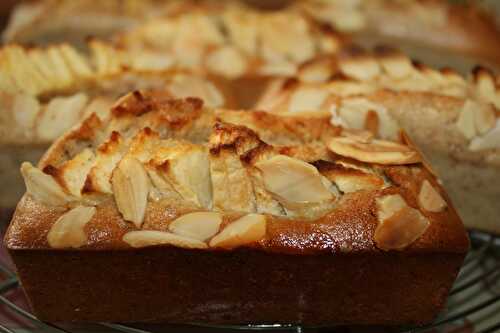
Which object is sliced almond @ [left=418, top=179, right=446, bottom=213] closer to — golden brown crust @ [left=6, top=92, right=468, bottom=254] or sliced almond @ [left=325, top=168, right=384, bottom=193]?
golden brown crust @ [left=6, top=92, right=468, bottom=254]

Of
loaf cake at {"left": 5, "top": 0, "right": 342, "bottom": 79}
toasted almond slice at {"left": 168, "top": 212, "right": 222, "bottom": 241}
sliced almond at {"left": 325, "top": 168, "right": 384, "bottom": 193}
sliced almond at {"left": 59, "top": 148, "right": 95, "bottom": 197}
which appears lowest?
toasted almond slice at {"left": 168, "top": 212, "right": 222, "bottom": 241}

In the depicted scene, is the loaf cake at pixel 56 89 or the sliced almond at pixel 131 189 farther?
the loaf cake at pixel 56 89

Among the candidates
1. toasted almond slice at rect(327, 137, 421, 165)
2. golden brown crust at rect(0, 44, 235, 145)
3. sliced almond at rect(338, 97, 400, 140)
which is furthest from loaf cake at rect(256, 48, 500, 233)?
golden brown crust at rect(0, 44, 235, 145)

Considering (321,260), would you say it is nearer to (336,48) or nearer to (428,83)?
(428,83)

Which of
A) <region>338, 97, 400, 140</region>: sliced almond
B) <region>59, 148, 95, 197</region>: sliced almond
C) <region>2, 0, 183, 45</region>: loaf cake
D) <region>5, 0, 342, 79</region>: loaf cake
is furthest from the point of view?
<region>2, 0, 183, 45</region>: loaf cake

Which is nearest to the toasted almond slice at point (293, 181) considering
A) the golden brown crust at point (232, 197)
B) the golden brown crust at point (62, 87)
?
the golden brown crust at point (232, 197)

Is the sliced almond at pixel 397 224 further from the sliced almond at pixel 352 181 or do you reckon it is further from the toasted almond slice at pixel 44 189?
the toasted almond slice at pixel 44 189

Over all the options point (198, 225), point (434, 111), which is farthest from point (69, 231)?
point (434, 111)
